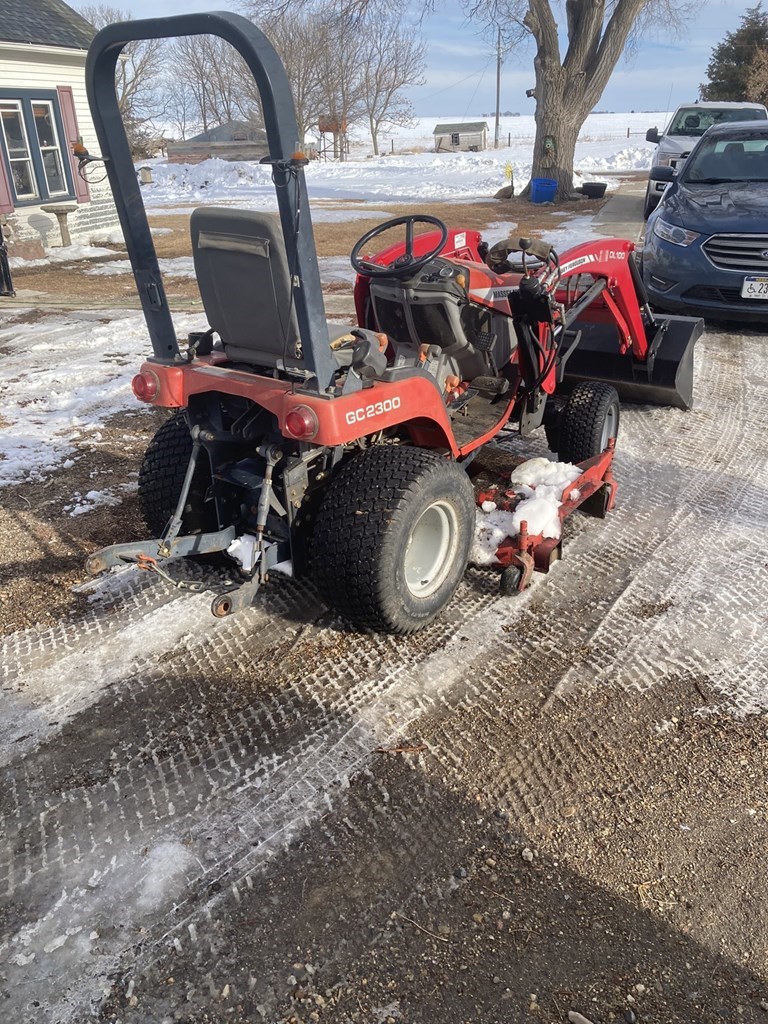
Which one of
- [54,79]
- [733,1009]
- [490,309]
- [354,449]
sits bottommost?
[733,1009]

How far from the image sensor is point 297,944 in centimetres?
207

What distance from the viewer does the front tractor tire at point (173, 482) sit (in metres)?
3.42

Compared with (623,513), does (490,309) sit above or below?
above

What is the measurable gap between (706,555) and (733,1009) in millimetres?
2310

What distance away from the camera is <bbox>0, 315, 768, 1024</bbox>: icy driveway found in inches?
81.5

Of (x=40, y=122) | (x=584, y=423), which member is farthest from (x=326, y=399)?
(x=40, y=122)

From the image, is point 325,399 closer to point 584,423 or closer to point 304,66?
point 584,423

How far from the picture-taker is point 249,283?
9.04 ft

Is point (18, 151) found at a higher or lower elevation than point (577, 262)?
higher

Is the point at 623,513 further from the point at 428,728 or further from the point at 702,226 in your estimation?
the point at 702,226

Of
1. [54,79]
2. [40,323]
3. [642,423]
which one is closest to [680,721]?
[642,423]

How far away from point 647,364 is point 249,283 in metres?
3.44

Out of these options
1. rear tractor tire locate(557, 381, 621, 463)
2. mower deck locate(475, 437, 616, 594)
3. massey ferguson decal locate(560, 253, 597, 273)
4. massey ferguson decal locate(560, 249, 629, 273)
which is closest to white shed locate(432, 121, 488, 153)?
massey ferguson decal locate(560, 249, 629, 273)

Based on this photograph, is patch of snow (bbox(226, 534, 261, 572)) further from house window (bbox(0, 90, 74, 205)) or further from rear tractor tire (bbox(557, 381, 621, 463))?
house window (bbox(0, 90, 74, 205))
